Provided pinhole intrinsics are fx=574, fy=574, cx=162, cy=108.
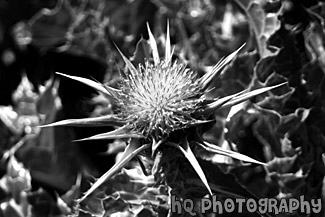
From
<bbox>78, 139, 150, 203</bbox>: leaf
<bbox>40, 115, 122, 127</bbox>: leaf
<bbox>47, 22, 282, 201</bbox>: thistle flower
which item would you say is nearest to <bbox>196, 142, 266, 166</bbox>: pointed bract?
<bbox>47, 22, 282, 201</bbox>: thistle flower

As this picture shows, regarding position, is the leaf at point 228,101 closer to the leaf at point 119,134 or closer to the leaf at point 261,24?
the leaf at point 119,134

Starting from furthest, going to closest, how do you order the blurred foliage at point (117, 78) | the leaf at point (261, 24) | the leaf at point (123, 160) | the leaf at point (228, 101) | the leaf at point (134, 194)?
the leaf at point (261, 24)
the blurred foliage at point (117, 78)
the leaf at point (134, 194)
the leaf at point (228, 101)
the leaf at point (123, 160)

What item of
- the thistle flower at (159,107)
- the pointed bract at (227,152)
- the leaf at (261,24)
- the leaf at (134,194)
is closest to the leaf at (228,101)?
the thistle flower at (159,107)

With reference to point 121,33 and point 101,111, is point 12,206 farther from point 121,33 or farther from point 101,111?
point 121,33

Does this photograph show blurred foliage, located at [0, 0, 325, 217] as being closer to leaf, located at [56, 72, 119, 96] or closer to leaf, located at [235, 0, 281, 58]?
leaf, located at [235, 0, 281, 58]

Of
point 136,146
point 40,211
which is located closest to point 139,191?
point 136,146

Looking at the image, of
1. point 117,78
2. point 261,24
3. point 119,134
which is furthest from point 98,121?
point 261,24
